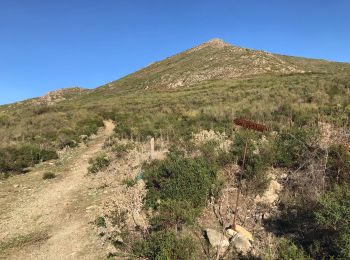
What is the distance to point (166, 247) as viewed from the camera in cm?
663

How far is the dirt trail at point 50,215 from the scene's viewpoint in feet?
27.0

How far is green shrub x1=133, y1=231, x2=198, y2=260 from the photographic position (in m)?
6.55

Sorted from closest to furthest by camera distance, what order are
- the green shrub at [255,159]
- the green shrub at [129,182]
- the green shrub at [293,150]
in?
the green shrub at [255,159], the green shrub at [293,150], the green shrub at [129,182]

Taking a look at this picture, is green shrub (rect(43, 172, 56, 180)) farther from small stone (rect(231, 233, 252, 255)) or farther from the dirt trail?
small stone (rect(231, 233, 252, 255))

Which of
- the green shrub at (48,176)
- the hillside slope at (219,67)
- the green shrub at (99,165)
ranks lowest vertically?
the green shrub at (48,176)

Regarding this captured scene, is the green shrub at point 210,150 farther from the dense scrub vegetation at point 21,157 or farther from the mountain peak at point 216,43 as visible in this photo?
the mountain peak at point 216,43

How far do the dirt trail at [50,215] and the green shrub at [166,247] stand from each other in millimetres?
1240

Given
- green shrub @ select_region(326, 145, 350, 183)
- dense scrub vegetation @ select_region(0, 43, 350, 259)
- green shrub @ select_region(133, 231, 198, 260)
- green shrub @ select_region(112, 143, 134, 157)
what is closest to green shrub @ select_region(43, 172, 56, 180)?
dense scrub vegetation @ select_region(0, 43, 350, 259)

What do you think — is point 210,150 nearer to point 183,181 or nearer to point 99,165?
point 183,181

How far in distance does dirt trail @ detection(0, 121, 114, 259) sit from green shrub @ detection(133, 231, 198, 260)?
124cm

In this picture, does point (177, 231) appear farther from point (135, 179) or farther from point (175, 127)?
point (175, 127)

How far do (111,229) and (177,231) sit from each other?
178 centimetres

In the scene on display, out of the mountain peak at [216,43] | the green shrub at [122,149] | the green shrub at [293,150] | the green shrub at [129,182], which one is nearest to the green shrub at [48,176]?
the green shrub at [122,149]

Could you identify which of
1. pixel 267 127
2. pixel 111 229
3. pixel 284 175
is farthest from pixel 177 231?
pixel 267 127
